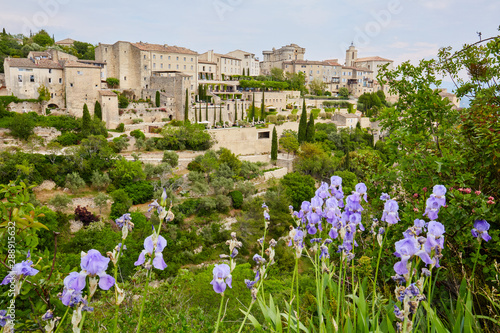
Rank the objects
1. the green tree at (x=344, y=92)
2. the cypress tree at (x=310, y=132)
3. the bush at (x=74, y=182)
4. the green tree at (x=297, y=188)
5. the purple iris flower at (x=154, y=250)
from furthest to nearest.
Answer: the green tree at (x=344, y=92)
the cypress tree at (x=310, y=132)
the green tree at (x=297, y=188)
the bush at (x=74, y=182)
the purple iris flower at (x=154, y=250)

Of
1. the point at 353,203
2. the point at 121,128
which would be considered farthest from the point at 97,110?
the point at 353,203

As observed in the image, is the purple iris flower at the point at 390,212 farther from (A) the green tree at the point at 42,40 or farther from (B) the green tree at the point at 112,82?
(A) the green tree at the point at 42,40

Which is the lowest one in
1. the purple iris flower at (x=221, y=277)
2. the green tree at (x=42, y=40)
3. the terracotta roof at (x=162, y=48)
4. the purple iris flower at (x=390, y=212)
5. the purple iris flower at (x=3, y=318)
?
the purple iris flower at (x=3, y=318)

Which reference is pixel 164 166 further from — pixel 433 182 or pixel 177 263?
pixel 433 182

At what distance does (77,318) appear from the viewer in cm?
133

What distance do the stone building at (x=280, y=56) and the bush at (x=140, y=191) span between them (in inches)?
2031

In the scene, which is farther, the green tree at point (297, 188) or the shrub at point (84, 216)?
the green tree at point (297, 188)

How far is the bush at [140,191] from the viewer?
21856 millimetres

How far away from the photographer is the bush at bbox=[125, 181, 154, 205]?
71.7ft

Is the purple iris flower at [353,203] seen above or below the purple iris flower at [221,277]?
above

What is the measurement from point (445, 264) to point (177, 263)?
15.6 metres

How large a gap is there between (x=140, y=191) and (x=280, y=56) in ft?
188

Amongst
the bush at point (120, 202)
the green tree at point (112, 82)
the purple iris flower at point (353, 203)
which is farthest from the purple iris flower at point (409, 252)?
the green tree at point (112, 82)

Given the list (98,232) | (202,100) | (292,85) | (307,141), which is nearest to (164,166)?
(98,232)
